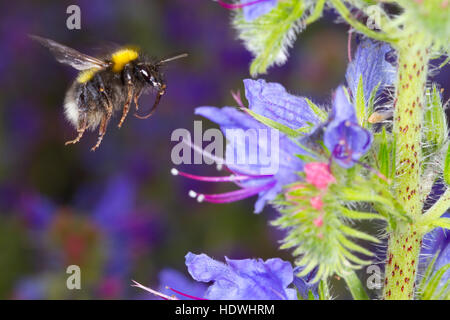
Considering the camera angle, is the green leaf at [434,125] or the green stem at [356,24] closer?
the green stem at [356,24]

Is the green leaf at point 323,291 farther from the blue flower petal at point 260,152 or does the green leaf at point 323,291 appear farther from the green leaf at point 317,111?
the green leaf at point 317,111

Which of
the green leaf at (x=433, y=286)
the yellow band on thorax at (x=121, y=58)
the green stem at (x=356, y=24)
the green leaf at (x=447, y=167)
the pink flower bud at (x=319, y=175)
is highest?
the yellow band on thorax at (x=121, y=58)

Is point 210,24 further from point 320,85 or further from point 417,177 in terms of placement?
point 417,177

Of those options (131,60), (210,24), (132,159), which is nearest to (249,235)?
(132,159)

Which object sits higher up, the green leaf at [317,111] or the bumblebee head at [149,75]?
the bumblebee head at [149,75]

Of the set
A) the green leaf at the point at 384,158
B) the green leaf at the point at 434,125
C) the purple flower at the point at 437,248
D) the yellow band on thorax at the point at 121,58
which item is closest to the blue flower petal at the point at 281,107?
the green leaf at the point at 384,158

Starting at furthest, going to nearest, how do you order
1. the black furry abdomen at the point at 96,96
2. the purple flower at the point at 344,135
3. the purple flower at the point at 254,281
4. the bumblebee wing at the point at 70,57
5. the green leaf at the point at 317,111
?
1. the black furry abdomen at the point at 96,96
2. the bumblebee wing at the point at 70,57
3. the green leaf at the point at 317,111
4. the purple flower at the point at 254,281
5. the purple flower at the point at 344,135

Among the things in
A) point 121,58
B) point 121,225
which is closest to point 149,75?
point 121,58
